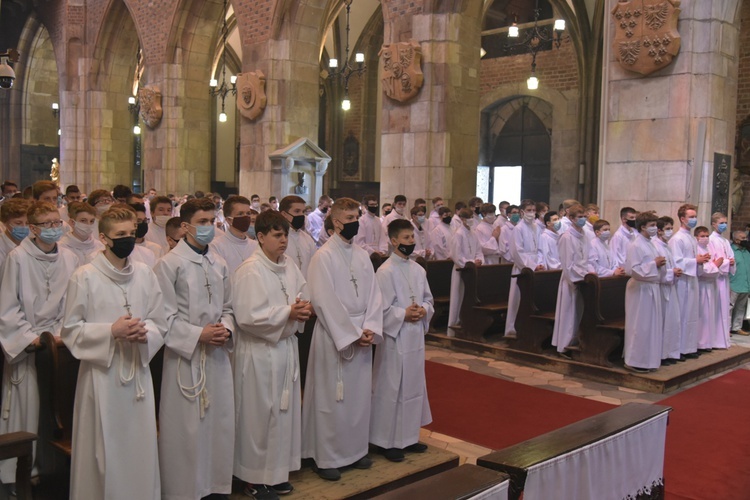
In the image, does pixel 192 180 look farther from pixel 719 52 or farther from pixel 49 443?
pixel 49 443

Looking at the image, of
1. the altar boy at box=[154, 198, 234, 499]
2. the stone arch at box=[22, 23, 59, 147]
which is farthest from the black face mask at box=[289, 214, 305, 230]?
the stone arch at box=[22, 23, 59, 147]

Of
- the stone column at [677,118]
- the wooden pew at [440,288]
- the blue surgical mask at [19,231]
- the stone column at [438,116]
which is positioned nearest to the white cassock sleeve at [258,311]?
the blue surgical mask at [19,231]

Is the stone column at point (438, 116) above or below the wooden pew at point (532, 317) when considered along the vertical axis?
above

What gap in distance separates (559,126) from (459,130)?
800 cm

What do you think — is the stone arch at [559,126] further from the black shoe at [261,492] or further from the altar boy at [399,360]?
the black shoe at [261,492]

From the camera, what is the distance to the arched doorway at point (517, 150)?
831 inches

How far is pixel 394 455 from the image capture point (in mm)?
4973

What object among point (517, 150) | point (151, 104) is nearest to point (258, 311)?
point (151, 104)

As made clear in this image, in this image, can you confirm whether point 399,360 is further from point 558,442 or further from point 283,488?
point 558,442

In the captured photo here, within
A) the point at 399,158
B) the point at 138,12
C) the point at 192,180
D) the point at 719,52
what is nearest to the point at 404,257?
the point at 719,52

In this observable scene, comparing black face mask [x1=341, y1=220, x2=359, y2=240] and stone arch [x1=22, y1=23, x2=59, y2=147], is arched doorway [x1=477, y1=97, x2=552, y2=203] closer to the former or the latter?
black face mask [x1=341, y1=220, x2=359, y2=240]

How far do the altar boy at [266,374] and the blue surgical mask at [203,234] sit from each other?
1.03 ft

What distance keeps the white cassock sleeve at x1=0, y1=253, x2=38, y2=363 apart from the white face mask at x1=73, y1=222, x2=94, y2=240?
58.6 inches

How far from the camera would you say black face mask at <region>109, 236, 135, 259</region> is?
373cm
